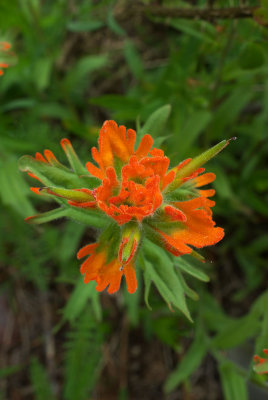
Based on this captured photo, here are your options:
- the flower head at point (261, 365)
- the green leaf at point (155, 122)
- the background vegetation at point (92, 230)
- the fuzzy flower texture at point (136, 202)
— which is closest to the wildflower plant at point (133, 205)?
the fuzzy flower texture at point (136, 202)

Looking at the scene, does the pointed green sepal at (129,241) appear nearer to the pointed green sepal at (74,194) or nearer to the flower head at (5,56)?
the pointed green sepal at (74,194)

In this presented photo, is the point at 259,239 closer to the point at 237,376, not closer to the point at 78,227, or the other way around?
the point at 237,376

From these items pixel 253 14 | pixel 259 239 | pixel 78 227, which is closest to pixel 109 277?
pixel 253 14

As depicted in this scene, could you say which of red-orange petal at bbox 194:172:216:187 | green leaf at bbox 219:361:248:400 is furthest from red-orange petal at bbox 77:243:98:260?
green leaf at bbox 219:361:248:400

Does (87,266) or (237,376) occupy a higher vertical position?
(87,266)

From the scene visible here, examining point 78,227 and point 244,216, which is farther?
point 244,216

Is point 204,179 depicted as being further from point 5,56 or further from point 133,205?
point 5,56
